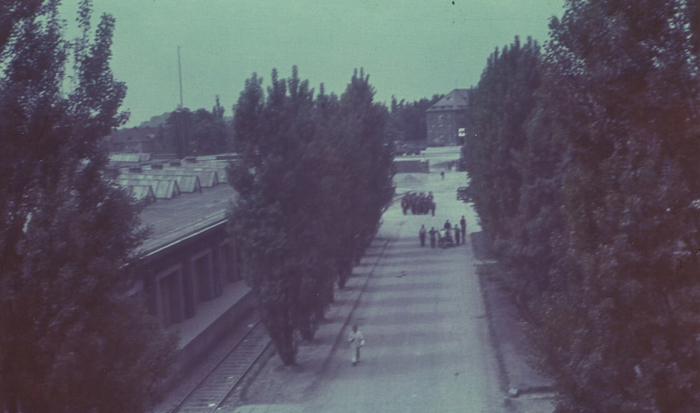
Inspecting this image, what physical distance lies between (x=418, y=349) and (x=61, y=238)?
1147cm

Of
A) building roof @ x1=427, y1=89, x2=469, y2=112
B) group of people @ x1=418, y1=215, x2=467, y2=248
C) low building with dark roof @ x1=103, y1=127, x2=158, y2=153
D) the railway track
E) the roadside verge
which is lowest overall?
the railway track

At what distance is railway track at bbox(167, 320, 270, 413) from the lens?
13922mm

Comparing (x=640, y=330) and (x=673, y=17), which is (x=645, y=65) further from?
(x=640, y=330)

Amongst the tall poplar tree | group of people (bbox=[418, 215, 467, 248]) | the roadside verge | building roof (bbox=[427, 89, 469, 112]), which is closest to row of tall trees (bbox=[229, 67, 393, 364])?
the roadside verge

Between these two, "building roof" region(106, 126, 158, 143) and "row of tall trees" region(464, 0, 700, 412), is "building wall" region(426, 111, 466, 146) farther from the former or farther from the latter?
"row of tall trees" region(464, 0, 700, 412)

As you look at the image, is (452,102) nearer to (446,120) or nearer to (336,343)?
(446,120)

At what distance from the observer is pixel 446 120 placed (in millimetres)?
86125

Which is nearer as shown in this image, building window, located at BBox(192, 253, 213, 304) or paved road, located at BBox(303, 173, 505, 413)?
paved road, located at BBox(303, 173, 505, 413)

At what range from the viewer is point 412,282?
25047 mm

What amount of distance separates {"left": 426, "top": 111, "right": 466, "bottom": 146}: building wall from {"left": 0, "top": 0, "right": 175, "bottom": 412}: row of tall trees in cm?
7877

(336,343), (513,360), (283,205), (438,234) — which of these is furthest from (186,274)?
(438,234)

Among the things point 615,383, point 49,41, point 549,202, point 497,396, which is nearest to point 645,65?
point 615,383

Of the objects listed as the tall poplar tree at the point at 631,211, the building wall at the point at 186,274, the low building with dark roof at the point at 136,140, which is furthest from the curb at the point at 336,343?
the low building with dark roof at the point at 136,140

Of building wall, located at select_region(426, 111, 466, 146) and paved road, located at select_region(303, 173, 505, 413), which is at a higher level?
building wall, located at select_region(426, 111, 466, 146)
